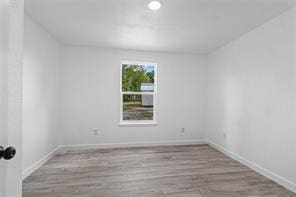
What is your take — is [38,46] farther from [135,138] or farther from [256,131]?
[256,131]

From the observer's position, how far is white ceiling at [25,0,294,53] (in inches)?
90.7

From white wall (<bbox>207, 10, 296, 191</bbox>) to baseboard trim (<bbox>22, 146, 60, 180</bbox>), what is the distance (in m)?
3.57

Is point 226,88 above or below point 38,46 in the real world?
below

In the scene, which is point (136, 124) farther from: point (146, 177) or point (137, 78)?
point (146, 177)

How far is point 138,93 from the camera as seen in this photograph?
4.48m

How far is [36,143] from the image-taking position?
2957 millimetres

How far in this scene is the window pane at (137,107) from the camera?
4.45 meters

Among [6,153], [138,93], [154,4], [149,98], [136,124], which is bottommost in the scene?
[136,124]

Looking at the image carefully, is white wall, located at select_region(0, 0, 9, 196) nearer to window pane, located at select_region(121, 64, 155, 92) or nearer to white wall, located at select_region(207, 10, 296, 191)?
white wall, located at select_region(207, 10, 296, 191)

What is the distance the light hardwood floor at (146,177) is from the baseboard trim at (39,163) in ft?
0.21

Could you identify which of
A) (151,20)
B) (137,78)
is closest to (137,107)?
(137,78)

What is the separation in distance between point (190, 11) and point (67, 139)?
11.8 ft

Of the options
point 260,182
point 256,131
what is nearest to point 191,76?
point 256,131

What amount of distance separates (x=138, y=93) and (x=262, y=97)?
261 cm
